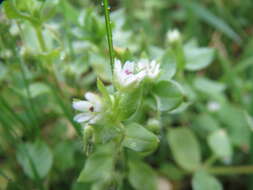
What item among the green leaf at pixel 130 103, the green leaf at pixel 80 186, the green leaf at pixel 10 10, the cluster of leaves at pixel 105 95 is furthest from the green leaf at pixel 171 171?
the green leaf at pixel 10 10

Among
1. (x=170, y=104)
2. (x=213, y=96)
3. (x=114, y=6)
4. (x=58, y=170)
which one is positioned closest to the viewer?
(x=170, y=104)

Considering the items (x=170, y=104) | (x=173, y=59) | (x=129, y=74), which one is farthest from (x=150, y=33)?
(x=129, y=74)

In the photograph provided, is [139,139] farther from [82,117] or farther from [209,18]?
[209,18]

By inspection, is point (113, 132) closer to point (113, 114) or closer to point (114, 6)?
point (113, 114)

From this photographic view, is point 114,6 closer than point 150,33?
No

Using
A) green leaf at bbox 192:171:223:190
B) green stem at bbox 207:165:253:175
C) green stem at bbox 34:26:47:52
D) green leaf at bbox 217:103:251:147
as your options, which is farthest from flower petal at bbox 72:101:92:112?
green leaf at bbox 217:103:251:147
